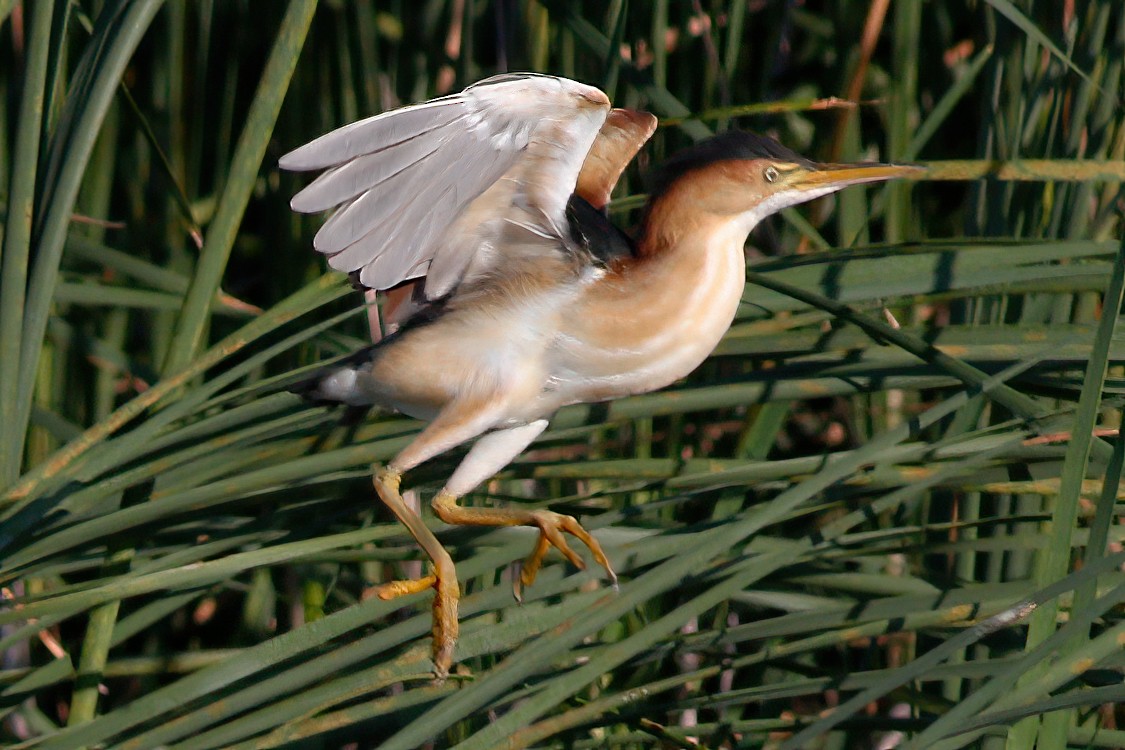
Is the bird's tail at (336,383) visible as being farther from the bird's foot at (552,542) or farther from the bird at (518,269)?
the bird's foot at (552,542)

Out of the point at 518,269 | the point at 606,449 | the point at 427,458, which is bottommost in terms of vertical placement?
the point at 606,449

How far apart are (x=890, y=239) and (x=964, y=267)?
353mm

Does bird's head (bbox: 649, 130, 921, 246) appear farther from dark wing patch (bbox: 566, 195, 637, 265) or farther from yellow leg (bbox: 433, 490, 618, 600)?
yellow leg (bbox: 433, 490, 618, 600)

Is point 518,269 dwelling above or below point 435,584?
above

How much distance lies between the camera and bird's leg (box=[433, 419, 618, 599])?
1044mm

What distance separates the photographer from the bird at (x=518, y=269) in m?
0.98

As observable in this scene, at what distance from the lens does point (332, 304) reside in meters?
1.57

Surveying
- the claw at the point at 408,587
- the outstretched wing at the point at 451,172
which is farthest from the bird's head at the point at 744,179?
the claw at the point at 408,587

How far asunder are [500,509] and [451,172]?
0.88 ft

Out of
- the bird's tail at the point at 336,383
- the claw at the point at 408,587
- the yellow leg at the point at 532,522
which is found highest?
the bird's tail at the point at 336,383

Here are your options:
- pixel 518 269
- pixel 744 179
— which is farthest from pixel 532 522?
pixel 744 179

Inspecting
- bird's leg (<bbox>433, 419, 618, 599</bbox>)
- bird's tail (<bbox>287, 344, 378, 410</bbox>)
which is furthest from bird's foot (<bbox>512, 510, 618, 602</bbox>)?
bird's tail (<bbox>287, 344, 378, 410</bbox>)

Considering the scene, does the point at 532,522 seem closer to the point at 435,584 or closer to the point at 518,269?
the point at 435,584

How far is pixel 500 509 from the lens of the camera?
1.08 m
